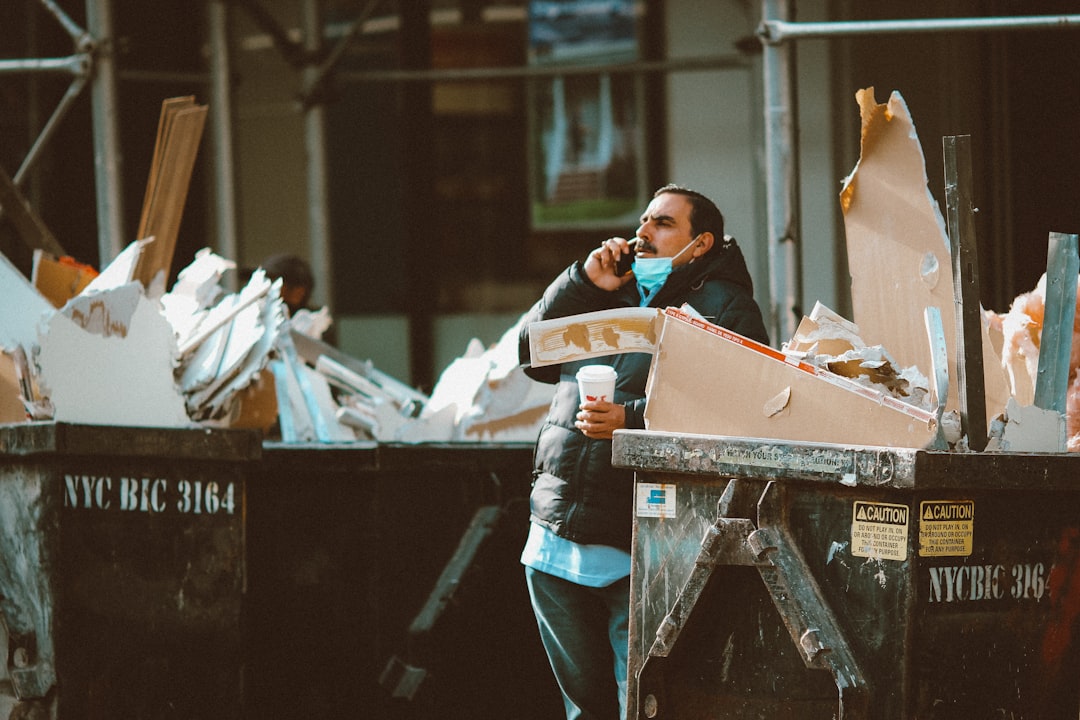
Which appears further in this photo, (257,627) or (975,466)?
(257,627)

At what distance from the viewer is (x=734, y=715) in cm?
333

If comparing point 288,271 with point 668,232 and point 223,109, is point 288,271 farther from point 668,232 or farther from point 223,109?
point 668,232

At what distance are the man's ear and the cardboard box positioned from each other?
422 mm

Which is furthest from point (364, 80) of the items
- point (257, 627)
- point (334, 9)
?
point (257, 627)

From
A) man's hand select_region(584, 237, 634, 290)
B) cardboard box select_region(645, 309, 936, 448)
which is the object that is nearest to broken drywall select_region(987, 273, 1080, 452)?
cardboard box select_region(645, 309, 936, 448)

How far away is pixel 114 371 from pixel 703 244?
1684mm

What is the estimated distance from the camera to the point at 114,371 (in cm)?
420

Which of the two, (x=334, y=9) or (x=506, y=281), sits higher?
(x=334, y=9)

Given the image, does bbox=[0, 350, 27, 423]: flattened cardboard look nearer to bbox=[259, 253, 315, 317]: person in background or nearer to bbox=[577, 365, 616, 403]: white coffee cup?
bbox=[577, 365, 616, 403]: white coffee cup

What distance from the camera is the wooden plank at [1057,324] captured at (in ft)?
11.5

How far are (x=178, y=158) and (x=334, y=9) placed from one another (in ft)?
12.2

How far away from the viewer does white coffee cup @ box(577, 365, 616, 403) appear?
357 cm

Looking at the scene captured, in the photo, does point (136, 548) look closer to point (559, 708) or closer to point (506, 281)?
point (559, 708)

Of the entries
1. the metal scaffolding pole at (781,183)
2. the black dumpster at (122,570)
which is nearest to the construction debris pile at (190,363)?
the black dumpster at (122,570)
